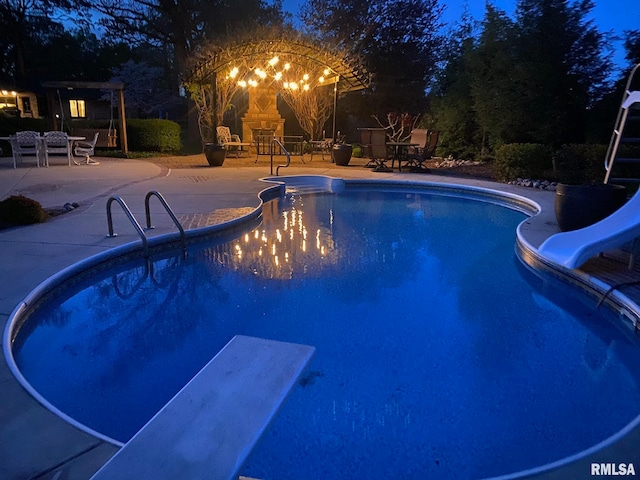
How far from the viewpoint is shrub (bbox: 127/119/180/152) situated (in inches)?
605

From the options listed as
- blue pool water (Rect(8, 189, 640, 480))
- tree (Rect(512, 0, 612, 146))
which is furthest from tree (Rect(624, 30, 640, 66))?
blue pool water (Rect(8, 189, 640, 480))

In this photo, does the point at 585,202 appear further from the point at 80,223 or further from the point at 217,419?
the point at 80,223

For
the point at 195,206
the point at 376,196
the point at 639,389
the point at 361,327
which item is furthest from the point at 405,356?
the point at 376,196

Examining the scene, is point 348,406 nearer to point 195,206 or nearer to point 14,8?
point 195,206

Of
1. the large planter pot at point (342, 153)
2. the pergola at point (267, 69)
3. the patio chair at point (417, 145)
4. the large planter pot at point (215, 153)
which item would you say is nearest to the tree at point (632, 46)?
the patio chair at point (417, 145)

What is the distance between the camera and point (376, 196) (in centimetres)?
926

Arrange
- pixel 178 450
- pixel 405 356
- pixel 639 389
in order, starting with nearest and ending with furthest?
1. pixel 178 450
2. pixel 639 389
3. pixel 405 356

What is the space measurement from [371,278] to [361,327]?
1.11m

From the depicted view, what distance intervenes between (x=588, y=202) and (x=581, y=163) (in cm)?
423

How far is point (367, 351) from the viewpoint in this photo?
A: 121 inches

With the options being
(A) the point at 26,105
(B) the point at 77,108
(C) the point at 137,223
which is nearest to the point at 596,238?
(C) the point at 137,223

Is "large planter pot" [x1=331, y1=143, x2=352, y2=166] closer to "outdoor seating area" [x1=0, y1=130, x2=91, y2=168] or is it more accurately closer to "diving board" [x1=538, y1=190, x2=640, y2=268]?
"outdoor seating area" [x1=0, y1=130, x2=91, y2=168]

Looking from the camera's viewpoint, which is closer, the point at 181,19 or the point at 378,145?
the point at 378,145

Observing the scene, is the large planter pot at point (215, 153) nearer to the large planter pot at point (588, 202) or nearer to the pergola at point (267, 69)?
the pergola at point (267, 69)
